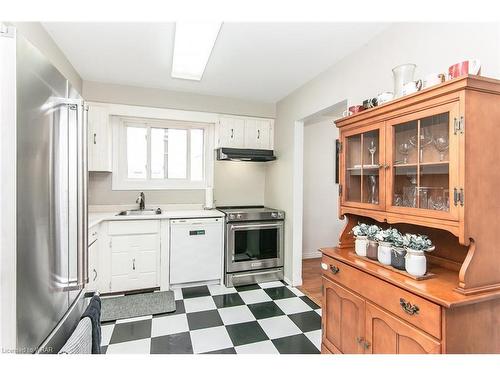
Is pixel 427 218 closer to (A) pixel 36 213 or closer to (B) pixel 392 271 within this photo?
(B) pixel 392 271

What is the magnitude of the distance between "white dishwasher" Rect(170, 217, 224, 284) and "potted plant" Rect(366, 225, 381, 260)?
1.98m

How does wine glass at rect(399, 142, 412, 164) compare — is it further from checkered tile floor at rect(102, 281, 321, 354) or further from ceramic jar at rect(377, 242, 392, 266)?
checkered tile floor at rect(102, 281, 321, 354)

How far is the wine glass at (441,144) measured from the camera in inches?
45.2

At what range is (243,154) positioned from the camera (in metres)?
3.37

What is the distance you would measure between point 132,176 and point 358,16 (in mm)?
3220

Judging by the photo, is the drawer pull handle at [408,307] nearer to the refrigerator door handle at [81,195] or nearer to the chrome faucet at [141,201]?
the refrigerator door handle at [81,195]

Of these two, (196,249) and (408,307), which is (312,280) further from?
(408,307)

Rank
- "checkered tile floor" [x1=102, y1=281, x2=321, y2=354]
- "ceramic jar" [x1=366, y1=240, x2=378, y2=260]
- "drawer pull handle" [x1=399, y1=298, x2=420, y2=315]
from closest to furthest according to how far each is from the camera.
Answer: "drawer pull handle" [x1=399, y1=298, x2=420, y2=315] → "ceramic jar" [x1=366, y1=240, x2=378, y2=260] → "checkered tile floor" [x1=102, y1=281, x2=321, y2=354]

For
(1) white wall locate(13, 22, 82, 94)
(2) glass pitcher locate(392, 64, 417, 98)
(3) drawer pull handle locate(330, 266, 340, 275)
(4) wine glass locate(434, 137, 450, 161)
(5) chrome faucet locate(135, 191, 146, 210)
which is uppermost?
(1) white wall locate(13, 22, 82, 94)

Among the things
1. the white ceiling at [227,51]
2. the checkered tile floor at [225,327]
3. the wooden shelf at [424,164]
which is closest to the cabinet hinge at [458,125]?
the wooden shelf at [424,164]

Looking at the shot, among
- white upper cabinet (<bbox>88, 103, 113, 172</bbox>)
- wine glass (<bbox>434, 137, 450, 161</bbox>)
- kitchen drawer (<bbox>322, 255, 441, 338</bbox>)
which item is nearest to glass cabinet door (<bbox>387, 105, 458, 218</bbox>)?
wine glass (<bbox>434, 137, 450, 161</bbox>)

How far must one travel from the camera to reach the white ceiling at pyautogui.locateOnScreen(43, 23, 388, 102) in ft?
6.27

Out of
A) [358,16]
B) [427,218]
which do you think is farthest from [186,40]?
[427,218]

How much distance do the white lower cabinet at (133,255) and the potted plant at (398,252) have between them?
8.09 feet
